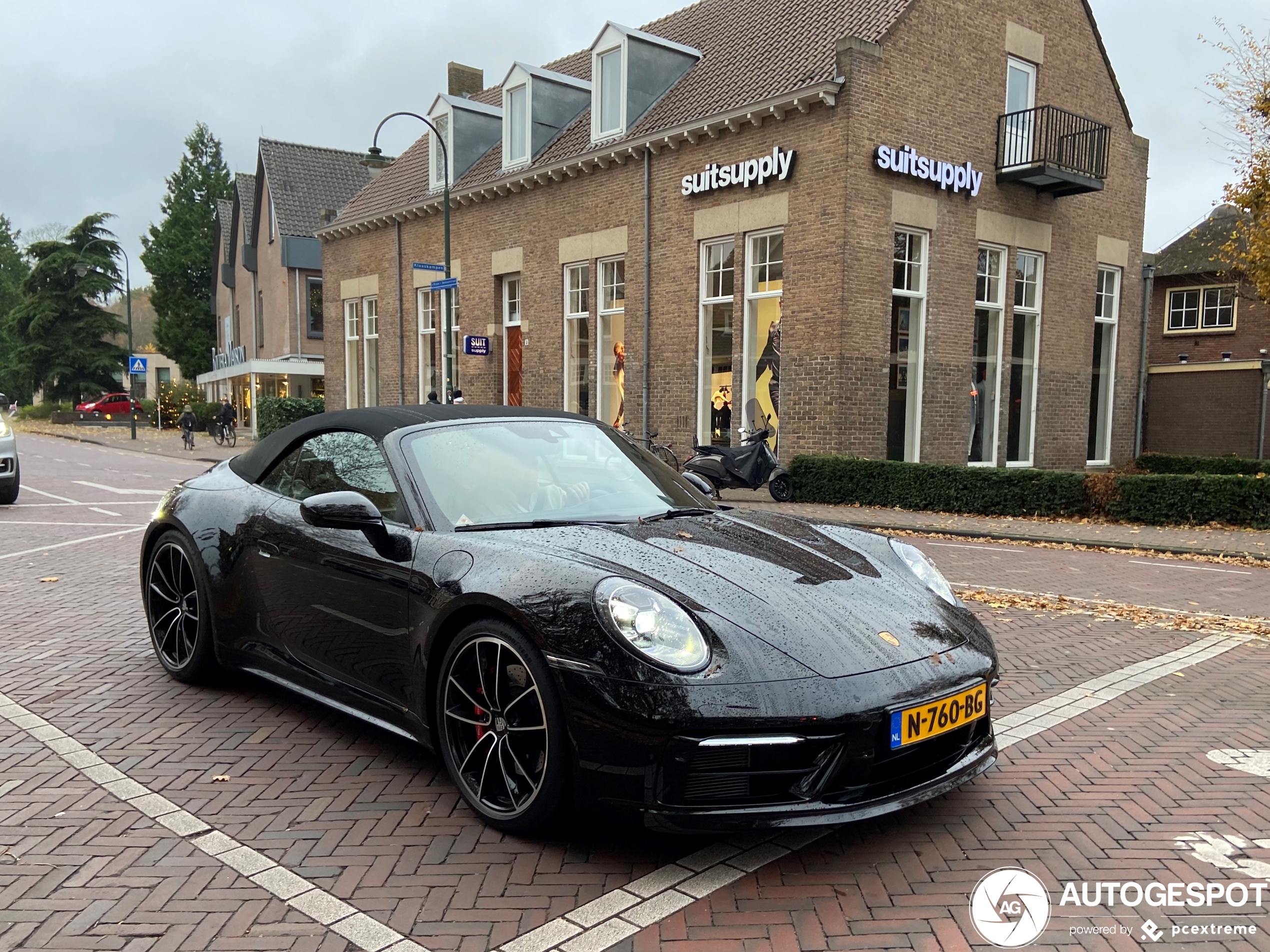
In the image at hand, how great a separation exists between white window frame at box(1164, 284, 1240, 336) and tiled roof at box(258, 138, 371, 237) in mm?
30842

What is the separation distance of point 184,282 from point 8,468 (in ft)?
159

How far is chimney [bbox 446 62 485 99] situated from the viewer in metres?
30.1

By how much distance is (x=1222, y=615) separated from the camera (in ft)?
23.0

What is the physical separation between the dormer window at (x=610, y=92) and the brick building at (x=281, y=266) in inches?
723

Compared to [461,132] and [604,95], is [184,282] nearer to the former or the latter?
[461,132]

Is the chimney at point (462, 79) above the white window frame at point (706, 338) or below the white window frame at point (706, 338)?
above

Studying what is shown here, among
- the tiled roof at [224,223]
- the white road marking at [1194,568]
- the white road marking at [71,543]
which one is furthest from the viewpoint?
the tiled roof at [224,223]

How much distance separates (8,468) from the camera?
12.7 metres

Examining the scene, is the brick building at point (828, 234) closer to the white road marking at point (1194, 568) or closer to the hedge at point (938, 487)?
the hedge at point (938, 487)

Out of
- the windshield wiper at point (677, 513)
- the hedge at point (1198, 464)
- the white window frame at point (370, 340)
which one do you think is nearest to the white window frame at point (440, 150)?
the white window frame at point (370, 340)

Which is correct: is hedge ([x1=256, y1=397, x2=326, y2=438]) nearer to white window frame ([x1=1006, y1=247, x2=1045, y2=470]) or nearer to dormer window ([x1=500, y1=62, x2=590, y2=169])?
dormer window ([x1=500, y1=62, x2=590, y2=169])

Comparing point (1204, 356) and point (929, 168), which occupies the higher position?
point (929, 168)

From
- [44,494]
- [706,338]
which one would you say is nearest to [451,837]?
[44,494]

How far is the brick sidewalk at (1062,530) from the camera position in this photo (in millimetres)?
10750
